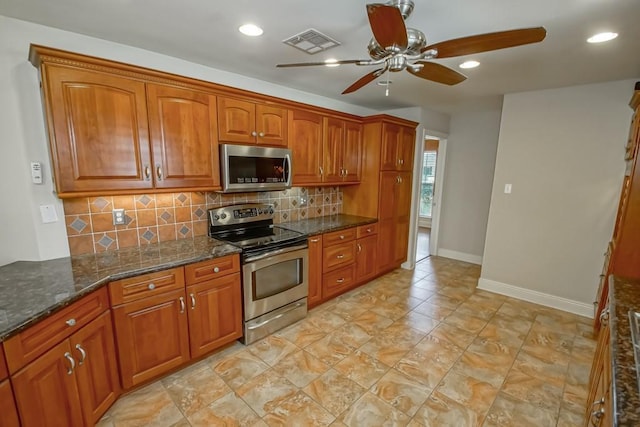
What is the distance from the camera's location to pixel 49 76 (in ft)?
5.49

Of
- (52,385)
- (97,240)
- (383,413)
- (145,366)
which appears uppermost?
(97,240)

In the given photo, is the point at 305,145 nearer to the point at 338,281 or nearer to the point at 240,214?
the point at 240,214

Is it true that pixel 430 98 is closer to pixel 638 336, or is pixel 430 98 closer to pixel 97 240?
pixel 638 336

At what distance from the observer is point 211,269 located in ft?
7.10

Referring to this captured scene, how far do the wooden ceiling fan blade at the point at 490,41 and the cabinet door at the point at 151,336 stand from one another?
223 centimetres

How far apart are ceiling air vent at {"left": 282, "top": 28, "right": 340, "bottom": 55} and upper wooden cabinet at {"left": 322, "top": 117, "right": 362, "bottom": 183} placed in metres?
1.14

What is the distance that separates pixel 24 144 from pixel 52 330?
4.27ft

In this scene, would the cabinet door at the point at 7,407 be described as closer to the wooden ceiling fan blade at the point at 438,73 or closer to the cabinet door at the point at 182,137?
the cabinet door at the point at 182,137

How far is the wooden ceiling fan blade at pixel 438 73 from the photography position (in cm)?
163

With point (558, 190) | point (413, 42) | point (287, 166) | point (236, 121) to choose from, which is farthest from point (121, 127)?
point (558, 190)

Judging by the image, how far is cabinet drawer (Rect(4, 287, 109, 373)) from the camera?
117 centimetres

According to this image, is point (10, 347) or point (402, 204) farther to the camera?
point (402, 204)

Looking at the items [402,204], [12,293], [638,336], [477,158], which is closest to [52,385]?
[12,293]

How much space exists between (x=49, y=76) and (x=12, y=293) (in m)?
1.25
